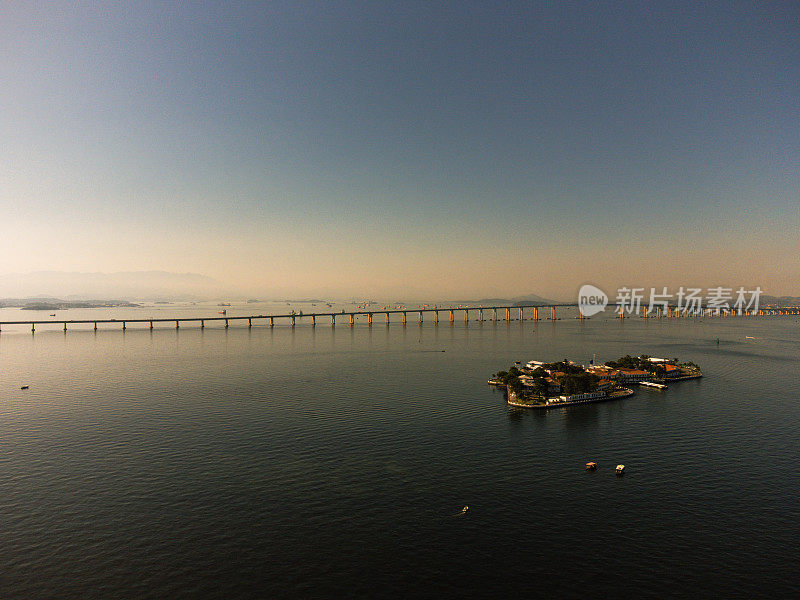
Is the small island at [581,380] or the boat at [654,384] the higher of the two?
the small island at [581,380]

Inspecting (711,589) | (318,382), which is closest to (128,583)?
(711,589)

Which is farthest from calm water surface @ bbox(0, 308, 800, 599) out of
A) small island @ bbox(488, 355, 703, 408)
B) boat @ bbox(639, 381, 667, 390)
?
boat @ bbox(639, 381, 667, 390)

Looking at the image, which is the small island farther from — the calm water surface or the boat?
the calm water surface

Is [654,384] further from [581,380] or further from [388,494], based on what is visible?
[388,494]

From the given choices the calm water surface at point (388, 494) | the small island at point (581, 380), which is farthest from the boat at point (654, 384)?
the calm water surface at point (388, 494)

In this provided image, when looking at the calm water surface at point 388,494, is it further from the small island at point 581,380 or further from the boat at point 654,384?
the boat at point 654,384

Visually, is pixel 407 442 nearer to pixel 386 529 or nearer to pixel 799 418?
pixel 386 529

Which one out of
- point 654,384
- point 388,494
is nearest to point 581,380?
point 654,384
